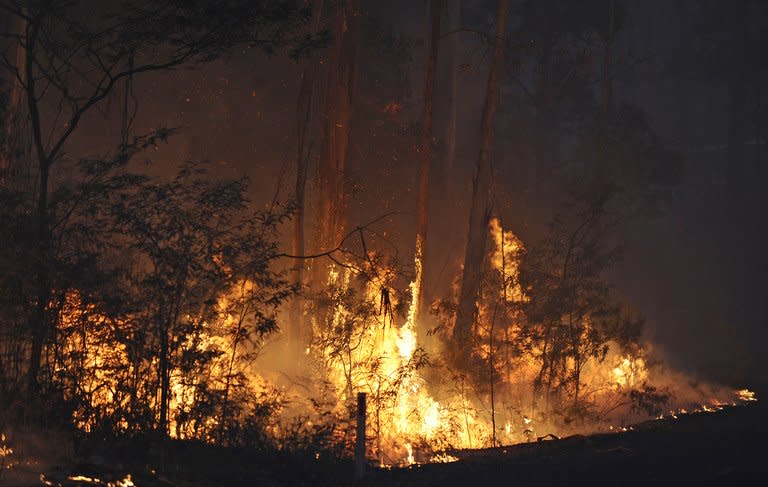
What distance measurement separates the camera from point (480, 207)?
2500 centimetres

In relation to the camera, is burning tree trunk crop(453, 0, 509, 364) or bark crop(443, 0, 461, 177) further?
bark crop(443, 0, 461, 177)

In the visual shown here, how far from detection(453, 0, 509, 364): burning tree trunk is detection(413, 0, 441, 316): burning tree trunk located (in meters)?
1.72

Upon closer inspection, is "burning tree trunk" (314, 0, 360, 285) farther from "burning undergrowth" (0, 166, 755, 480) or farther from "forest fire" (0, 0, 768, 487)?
"burning undergrowth" (0, 166, 755, 480)

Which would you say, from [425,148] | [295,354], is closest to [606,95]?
[425,148]

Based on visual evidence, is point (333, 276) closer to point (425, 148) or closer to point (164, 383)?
point (425, 148)

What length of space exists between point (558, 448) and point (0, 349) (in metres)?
8.70

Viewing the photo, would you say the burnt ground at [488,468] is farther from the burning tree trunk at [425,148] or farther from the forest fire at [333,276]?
the burning tree trunk at [425,148]

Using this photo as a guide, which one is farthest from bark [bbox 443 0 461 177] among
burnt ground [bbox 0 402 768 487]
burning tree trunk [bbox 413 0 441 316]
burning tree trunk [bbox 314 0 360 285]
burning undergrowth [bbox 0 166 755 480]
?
burnt ground [bbox 0 402 768 487]

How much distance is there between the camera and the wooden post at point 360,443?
11719 millimetres

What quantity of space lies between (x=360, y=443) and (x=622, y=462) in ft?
11.7

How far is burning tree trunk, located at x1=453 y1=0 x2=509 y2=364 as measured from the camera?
24047 millimetres

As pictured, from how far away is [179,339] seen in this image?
458 inches

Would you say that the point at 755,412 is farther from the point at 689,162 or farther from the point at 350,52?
the point at 689,162

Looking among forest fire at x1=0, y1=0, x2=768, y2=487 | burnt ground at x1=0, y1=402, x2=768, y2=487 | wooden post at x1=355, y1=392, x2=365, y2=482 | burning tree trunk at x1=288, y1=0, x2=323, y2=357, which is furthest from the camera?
burning tree trunk at x1=288, y1=0, x2=323, y2=357
